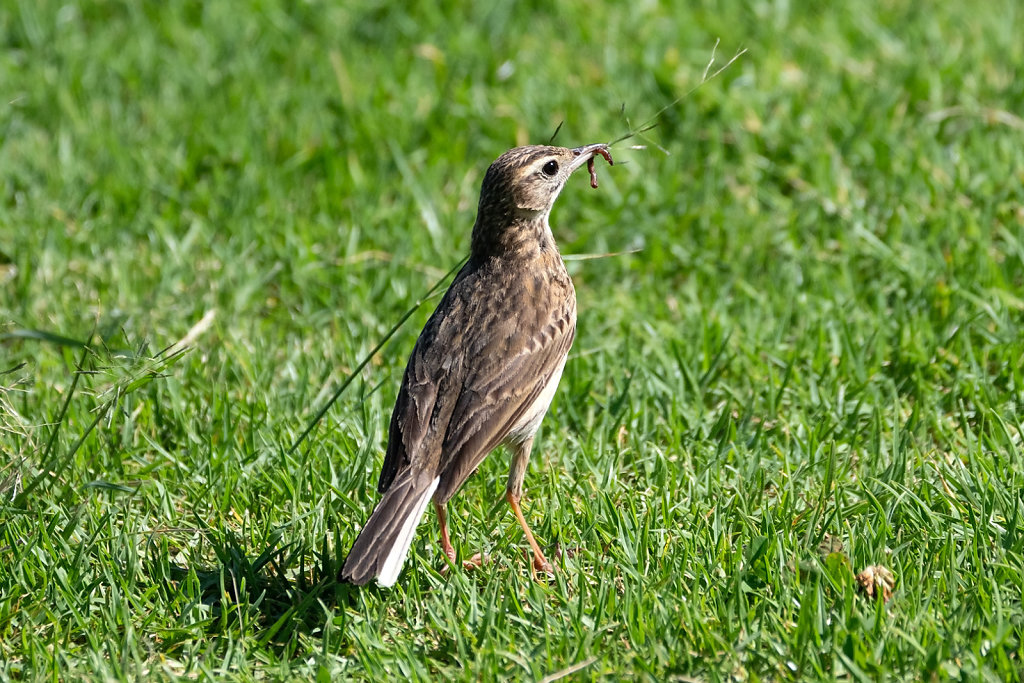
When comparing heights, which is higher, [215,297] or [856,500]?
[215,297]

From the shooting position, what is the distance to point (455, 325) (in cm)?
536

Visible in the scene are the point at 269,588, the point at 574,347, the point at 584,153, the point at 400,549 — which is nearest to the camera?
the point at 400,549

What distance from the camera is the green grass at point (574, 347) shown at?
4617 mm

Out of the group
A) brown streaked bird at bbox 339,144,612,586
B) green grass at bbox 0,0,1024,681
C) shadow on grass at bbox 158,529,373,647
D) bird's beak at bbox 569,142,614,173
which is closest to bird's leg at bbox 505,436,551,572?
brown streaked bird at bbox 339,144,612,586

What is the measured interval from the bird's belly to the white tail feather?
60 cm

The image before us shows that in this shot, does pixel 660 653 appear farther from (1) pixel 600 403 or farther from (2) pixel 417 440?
(1) pixel 600 403

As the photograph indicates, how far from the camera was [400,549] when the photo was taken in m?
4.45

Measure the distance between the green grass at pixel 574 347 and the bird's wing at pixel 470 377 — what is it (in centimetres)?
44

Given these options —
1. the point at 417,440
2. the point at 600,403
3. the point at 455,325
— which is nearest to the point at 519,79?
the point at 600,403

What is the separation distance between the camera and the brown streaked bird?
4.69 metres

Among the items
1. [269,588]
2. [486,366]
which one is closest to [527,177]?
[486,366]

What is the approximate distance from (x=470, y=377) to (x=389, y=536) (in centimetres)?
91

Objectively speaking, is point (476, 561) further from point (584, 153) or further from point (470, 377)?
point (584, 153)

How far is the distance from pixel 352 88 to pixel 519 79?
126cm
